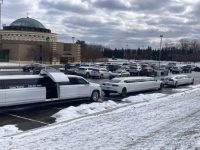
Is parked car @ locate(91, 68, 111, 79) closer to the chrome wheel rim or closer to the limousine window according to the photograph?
the chrome wheel rim

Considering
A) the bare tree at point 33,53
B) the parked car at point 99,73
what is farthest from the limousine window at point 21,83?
the bare tree at point 33,53

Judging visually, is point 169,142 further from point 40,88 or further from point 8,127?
point 40,88

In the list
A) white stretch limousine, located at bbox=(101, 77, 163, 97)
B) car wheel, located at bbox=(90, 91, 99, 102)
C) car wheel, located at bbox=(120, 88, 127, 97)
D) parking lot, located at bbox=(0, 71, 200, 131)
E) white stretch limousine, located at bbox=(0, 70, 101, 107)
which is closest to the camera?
parking lot, located at bbox=(0, 71, 200, 131)

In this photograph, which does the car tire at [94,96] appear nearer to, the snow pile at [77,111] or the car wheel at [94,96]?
the car wheel at [94,96]

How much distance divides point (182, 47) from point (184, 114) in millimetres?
149716

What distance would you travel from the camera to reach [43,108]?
1239cm

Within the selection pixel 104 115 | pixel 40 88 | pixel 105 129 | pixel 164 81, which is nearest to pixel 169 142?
pixel 105 129

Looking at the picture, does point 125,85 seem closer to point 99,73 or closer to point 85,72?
point 99,73

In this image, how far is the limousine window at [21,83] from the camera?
10705mm

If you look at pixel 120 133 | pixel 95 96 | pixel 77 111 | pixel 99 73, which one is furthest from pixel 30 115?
pixel 99 73

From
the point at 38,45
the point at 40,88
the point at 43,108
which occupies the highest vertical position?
the point at 38,45

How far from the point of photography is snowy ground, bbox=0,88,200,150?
629cm

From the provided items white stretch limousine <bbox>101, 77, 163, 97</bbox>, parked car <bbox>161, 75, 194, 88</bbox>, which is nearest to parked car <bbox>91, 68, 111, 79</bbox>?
parked car <bbox>161, 75, 194, 88</bbox>

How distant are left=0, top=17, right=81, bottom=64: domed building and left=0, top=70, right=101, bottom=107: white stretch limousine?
50.2 metres
